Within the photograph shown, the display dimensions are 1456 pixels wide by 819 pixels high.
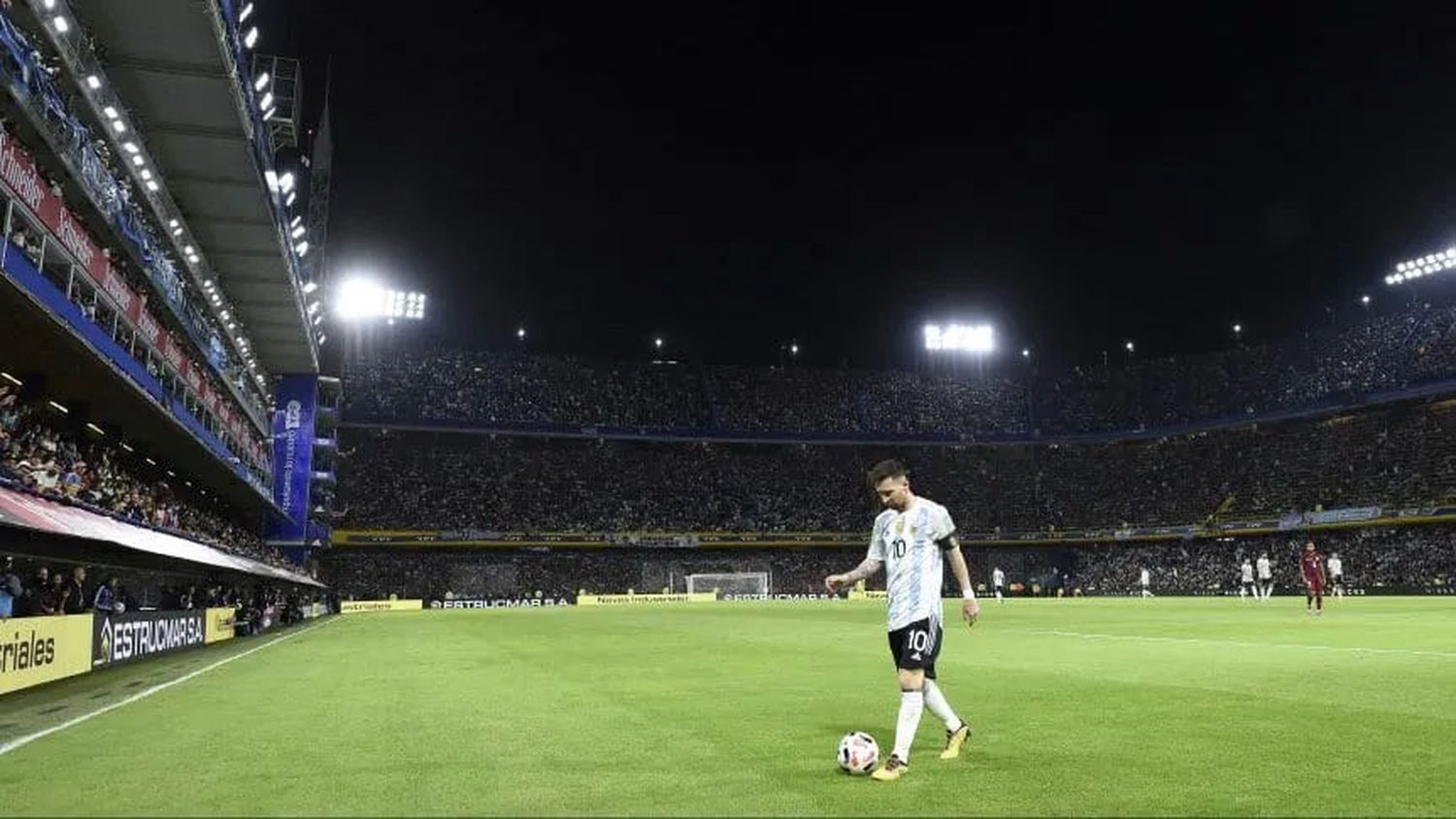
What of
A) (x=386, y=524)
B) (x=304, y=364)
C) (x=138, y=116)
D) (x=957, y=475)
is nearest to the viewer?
(x=138, y=116)

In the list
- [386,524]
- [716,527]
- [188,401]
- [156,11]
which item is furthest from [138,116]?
[716,527]

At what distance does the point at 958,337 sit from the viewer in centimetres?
8431

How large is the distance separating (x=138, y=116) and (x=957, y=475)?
217ft

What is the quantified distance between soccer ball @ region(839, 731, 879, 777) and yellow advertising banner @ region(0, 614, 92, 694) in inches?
469

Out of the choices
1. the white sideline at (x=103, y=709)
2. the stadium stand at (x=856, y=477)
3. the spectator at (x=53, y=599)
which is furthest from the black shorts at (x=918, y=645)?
the stadium stand at (x=856, y=477)

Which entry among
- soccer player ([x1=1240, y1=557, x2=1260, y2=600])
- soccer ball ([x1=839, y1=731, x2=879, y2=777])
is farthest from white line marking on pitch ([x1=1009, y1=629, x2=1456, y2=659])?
soccer player ([x1=1240, y1=557, x2=1260, y2=600])

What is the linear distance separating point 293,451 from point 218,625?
1063 inches

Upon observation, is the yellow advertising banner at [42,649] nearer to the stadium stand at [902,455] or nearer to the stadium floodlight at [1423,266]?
the stadium stand at [902,455]

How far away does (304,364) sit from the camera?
168ft

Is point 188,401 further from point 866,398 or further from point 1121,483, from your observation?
point 1121,483

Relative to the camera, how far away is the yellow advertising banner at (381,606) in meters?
57.9

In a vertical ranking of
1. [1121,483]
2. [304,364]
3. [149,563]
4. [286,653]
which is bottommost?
[286,653]

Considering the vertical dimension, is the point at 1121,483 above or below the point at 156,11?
below

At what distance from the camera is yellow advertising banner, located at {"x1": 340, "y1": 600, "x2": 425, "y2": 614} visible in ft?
190
